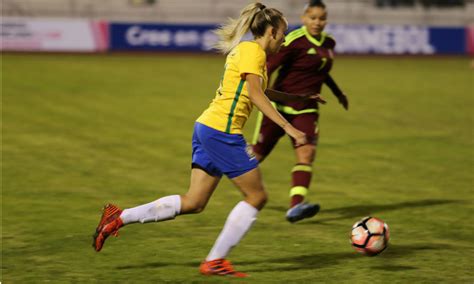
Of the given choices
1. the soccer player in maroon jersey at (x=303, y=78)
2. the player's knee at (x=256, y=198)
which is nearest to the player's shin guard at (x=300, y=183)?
the soccer player in maroon jersey at (x=303, y=78)

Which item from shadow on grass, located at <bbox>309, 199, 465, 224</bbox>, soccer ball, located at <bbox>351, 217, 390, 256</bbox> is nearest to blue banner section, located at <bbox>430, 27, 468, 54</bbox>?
shadow on grass, located at <bbox>309, 199, 465, 224</bbox>

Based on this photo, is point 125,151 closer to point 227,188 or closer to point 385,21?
point 227,188

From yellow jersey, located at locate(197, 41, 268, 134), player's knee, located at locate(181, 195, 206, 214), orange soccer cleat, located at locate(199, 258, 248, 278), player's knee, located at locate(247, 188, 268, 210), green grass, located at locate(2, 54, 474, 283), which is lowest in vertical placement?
green grass, located at locate(2, 54, 474, 283)

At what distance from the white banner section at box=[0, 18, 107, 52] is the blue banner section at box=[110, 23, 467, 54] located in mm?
659

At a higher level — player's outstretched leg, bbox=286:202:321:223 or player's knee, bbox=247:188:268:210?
player's knee, bbox=247:188:268:210

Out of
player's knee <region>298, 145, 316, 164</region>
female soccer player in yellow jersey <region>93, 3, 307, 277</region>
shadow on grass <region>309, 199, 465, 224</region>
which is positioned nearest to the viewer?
female soccer player in yellow jersey <region>93, 3, 307, 277</region>

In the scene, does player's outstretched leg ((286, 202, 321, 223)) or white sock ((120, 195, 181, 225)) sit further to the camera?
player's outstretched leg ((286, 202, 321, 223))

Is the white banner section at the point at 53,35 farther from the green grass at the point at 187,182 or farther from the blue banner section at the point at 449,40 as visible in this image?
the blue banner section at the point at 449,40

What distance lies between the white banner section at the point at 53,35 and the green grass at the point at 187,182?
6441 mm

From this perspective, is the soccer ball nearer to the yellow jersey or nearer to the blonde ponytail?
the yellow jersey

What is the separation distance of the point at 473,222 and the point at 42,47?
23.2 m


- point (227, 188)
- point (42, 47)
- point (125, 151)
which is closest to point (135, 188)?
point (227, 188)

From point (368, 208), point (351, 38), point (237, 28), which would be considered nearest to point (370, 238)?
point (237, 28)

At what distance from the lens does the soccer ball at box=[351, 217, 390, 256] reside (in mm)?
7406
